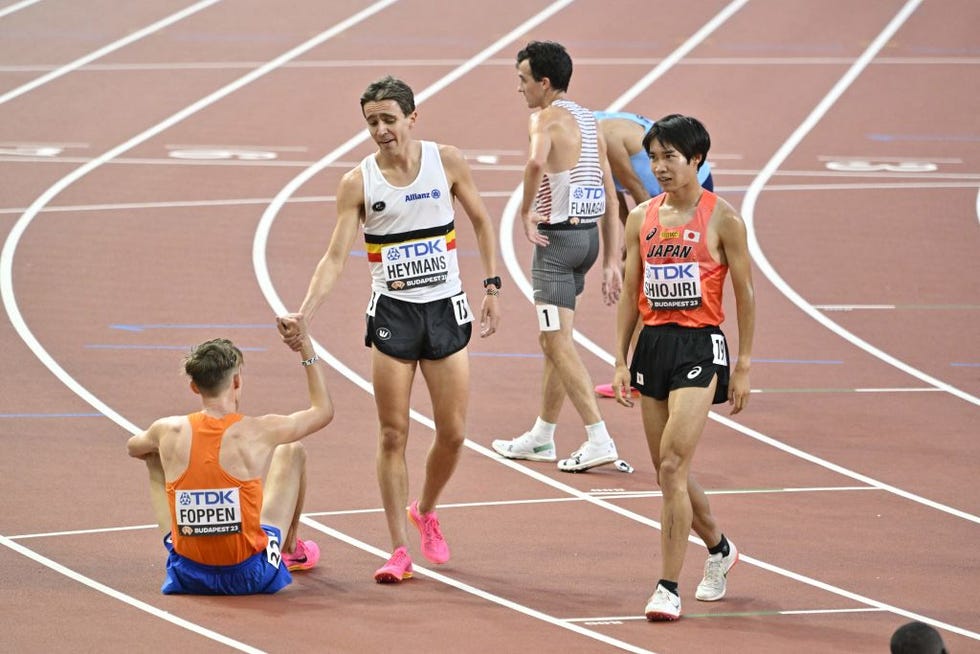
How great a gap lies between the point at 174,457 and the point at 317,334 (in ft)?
17.8

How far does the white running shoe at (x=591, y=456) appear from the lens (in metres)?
9.23

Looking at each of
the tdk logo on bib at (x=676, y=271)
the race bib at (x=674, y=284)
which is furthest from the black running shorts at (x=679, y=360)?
the tdk logo on bib at (x=676, y=271)

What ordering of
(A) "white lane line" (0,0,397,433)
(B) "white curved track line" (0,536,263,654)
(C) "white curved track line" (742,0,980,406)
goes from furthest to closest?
(C) "white curved track line" (742,0,980,406), (A) "white lane line" (0,0,397,433), (B) "white curved track line" (0,536,263,654)

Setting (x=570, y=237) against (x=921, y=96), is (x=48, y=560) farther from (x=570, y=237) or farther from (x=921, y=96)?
(x=921, y=96)

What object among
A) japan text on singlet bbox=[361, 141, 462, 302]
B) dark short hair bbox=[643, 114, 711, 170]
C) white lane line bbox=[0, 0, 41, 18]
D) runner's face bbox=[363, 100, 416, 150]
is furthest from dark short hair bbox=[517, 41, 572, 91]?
white lane line bbox=[0, 0, 41, 18]

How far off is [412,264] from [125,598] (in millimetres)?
1990

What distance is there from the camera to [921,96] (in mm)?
19188

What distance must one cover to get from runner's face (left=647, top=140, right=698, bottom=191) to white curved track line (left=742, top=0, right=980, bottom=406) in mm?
4528

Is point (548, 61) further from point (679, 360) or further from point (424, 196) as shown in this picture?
point (679, 360)

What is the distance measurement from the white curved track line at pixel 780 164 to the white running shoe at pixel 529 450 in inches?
119

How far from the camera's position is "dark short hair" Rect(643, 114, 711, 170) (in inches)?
270

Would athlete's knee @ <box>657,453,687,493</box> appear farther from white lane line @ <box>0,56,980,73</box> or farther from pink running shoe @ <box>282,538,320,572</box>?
white lane line @ <box>0,56,980,73</box>

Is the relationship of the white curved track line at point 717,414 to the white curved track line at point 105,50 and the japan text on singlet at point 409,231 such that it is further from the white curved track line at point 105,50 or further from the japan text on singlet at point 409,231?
the white curved track line at point 105,50

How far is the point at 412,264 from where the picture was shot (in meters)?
7.47
